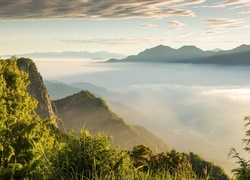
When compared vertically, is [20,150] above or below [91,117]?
above

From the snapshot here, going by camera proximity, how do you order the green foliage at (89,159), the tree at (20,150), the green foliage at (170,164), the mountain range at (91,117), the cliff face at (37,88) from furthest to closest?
the mountain range at (91,117) → the cliff face at (37,88) → the tree at (20,150) → the green foliage at (170,164) → the green foliage at (89,159)

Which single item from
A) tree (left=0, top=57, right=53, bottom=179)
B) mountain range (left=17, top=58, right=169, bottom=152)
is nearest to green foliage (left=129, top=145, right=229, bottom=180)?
tree (left=0, top=57, right=53, bottom=179)

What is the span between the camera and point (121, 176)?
764 cm

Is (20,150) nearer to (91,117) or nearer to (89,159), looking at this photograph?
(89,159)

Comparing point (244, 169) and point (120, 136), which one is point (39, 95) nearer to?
point (120, 136)

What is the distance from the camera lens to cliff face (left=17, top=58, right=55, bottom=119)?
155 m

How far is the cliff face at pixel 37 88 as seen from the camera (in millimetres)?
154875

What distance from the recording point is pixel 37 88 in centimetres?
16138

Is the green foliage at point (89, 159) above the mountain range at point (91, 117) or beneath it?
above

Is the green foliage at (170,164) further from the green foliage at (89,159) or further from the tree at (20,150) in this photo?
the tree at (20,150)

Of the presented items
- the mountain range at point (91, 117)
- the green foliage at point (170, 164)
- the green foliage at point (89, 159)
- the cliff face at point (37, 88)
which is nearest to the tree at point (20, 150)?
the green foliage at point (89, 159)

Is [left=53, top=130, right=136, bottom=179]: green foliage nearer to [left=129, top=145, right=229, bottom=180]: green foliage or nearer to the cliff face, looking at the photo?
[left=129, top=145, right=229, bottom=180]: green foliage

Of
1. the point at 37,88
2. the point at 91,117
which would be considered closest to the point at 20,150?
the point at 37,88

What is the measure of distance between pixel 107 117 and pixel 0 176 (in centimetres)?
18696
